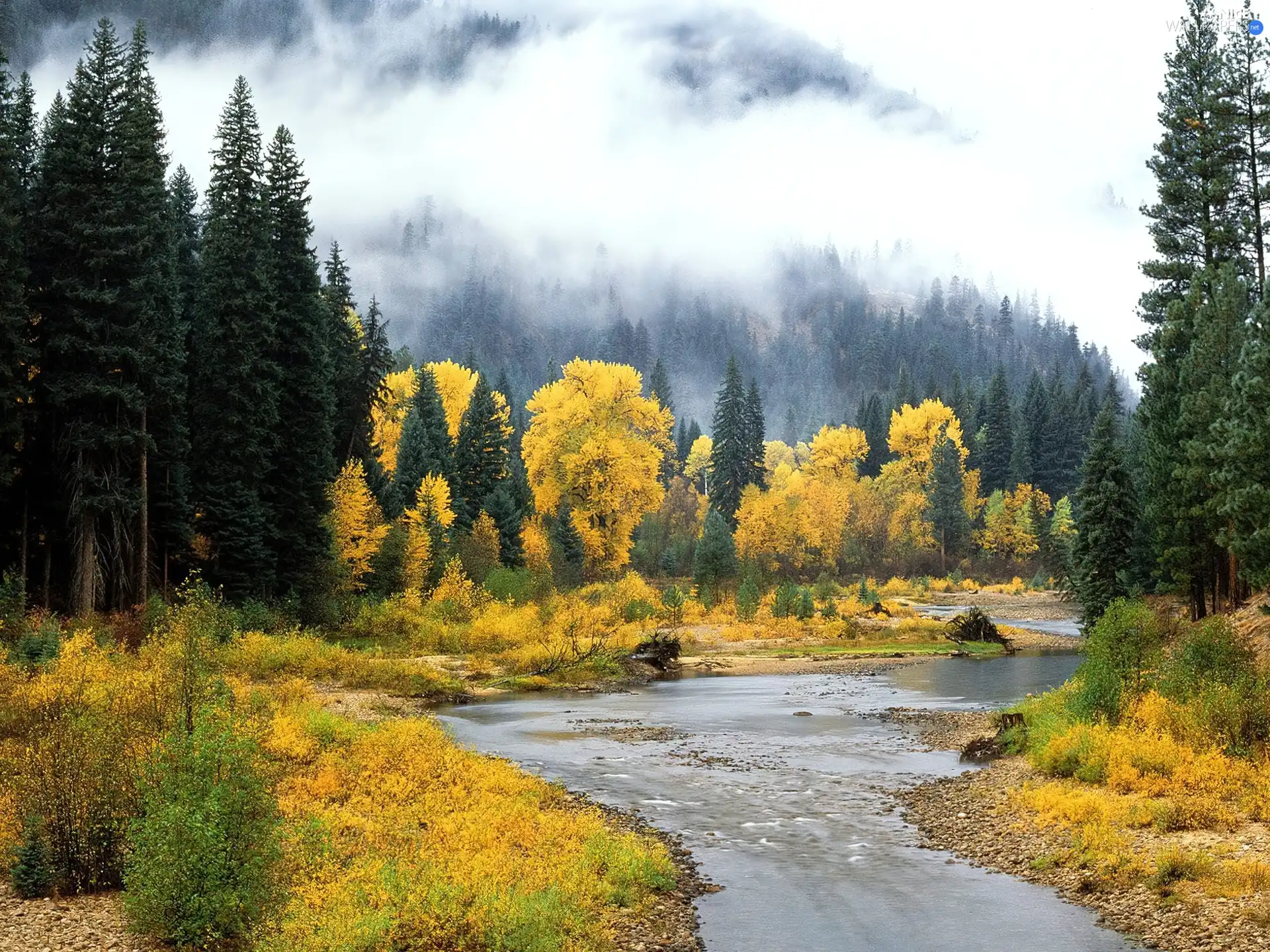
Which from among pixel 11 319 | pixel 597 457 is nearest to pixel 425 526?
pixel 597 457

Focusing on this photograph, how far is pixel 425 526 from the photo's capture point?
56844 mm

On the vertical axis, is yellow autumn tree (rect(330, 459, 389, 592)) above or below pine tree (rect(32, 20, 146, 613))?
below

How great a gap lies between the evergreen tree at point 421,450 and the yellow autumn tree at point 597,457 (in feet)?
16.4

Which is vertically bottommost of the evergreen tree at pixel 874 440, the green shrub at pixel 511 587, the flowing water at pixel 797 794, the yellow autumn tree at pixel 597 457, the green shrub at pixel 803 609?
the flowing water at pixel 797 794

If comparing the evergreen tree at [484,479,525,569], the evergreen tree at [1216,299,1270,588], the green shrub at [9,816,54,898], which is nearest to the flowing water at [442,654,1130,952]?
the green shrub at [9,816,54,898]

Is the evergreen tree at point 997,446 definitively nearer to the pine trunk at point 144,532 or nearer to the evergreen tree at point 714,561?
the evergreen tree at point 714,561

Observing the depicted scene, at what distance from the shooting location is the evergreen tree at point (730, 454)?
342ft

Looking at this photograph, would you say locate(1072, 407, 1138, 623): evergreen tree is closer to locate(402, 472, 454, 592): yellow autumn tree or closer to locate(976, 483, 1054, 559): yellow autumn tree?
locate(402, 472, 454, 592): yellow autumn tree

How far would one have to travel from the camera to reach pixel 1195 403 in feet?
120

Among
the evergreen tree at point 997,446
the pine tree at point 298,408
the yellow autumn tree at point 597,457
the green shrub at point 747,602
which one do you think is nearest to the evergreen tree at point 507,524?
the yellow autumn tree at point 597,457

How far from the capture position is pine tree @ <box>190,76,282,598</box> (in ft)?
135

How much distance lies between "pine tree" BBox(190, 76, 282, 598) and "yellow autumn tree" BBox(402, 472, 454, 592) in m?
10.0

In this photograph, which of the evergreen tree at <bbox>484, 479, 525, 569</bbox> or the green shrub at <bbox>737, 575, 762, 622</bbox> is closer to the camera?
the green shrub at <bbox>737, 575, 762, 622</bbox>

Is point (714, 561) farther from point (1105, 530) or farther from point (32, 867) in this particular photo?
point (32, 867)
